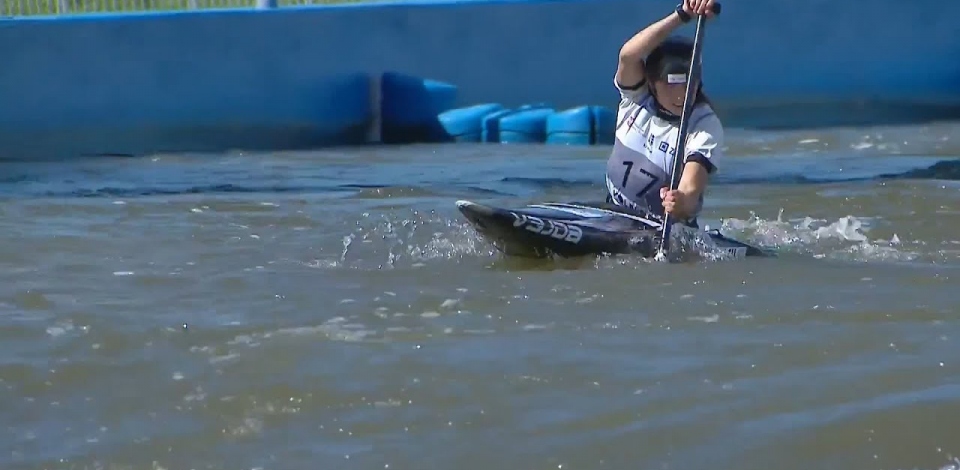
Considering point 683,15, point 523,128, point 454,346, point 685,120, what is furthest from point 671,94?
point 523,128

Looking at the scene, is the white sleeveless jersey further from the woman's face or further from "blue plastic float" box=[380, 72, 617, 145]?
"blue plastic float" box=[380, 72, 617, 145]

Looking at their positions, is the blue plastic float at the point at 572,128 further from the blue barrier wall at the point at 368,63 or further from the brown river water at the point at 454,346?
the brown river water at the point at 454,346

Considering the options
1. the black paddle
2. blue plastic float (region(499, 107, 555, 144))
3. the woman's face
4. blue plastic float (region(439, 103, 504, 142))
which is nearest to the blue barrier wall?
blue plastic float (region(439, 103, 504, 142))

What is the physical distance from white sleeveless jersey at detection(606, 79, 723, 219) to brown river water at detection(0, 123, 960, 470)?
0.46 meters

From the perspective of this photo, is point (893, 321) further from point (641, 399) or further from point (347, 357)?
point (347, 357)

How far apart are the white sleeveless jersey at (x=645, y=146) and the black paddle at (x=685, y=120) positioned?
2.4 inches

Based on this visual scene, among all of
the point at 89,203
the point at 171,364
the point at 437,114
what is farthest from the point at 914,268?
the point at 437,114

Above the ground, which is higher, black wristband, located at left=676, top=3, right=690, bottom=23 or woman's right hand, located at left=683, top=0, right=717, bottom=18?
woman's right hand, located at left=683, top=0, right=717, bottom=18

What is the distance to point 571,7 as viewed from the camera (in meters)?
15.4

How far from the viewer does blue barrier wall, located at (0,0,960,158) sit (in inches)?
527

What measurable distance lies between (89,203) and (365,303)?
13.3 feet

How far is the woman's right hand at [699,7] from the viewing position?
21.1 ft

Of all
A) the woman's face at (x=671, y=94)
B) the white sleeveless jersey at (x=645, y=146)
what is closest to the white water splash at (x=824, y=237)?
the white sleeveless jersey at (x=645, y=146)

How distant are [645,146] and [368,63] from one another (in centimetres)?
804
